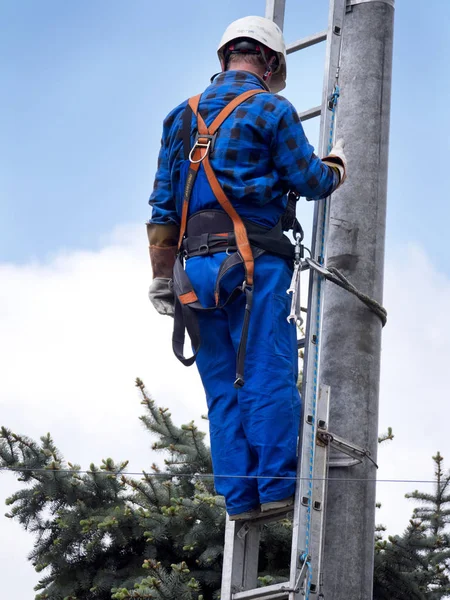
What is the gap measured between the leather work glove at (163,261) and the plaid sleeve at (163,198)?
34mm

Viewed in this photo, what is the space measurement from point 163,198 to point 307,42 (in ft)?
3.49

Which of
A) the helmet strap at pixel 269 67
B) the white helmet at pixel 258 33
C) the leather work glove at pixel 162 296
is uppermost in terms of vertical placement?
the white helmet at pixel 258 33

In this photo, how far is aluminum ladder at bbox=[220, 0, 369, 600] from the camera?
13.1ft

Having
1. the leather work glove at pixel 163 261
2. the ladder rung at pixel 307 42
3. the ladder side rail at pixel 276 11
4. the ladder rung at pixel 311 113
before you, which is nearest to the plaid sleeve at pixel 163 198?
the leather work glove at pixel 163 261

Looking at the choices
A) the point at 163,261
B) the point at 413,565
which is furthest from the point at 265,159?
the point at 413,565

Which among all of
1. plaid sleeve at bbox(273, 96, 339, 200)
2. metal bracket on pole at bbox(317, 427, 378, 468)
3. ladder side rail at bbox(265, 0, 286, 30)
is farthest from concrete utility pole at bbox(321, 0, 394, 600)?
ladder side rail at bbox(265, 0, 286, 30)

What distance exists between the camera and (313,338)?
4363 mm

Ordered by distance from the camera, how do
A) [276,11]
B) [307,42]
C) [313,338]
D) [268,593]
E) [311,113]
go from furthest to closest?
1. [276,11]
2. [307,42]
3. [311,113]
4. [313,338]
5. [268,593]

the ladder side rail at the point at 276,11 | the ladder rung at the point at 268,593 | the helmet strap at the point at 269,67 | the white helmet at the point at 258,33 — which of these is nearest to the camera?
the ladder rung at the point at 268,593

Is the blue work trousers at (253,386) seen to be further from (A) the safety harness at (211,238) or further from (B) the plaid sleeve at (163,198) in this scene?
(B) the plaid sleeve at (163,198)

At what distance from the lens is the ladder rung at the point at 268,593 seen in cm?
399

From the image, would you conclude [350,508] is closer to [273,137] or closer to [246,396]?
[246,396]

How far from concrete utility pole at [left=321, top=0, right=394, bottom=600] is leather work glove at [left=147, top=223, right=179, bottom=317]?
73cm

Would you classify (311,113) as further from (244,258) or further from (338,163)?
(244,258)
